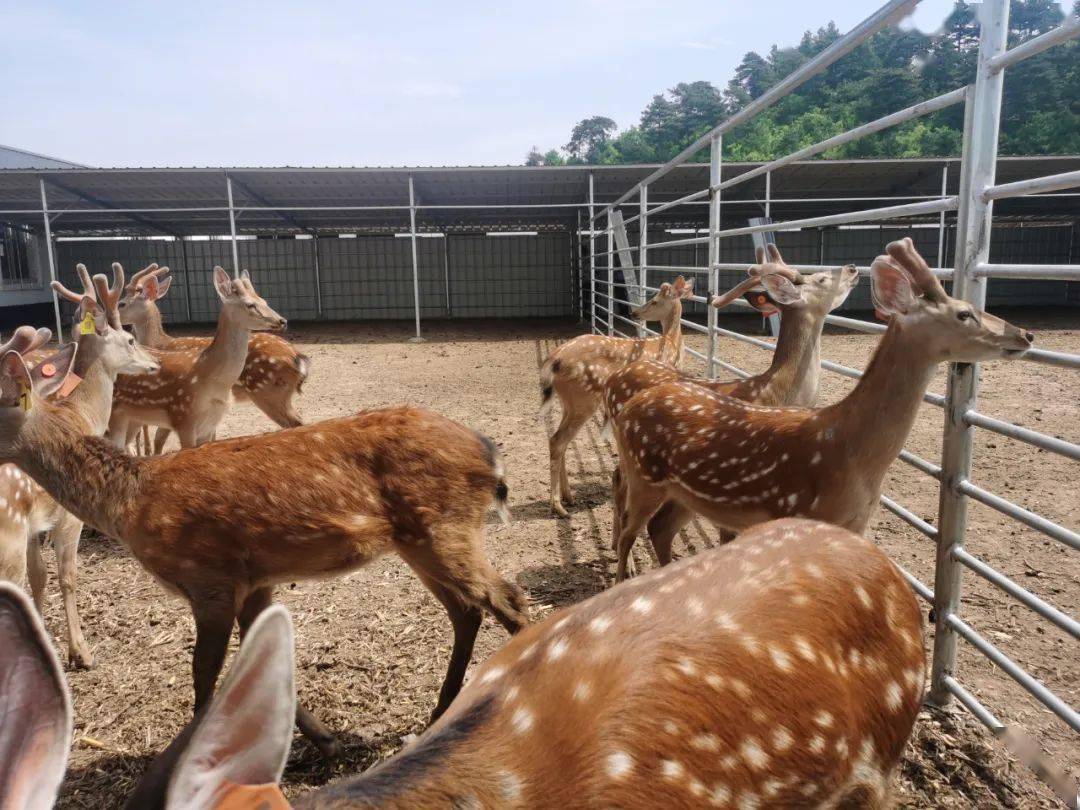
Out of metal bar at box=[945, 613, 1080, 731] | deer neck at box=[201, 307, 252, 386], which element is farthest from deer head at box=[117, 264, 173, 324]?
metal bar at box=[945, 613, 1080, 731]

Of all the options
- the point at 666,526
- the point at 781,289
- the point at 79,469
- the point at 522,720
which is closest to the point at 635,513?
the point at 666,526

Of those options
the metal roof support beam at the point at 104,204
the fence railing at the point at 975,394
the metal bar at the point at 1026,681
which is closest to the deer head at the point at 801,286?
the fence railing at the point at 975,394

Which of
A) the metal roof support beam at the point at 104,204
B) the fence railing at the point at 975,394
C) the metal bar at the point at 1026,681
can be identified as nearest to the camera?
the metal bar at the point at 1026,681

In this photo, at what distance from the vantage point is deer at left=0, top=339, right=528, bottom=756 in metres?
2.88

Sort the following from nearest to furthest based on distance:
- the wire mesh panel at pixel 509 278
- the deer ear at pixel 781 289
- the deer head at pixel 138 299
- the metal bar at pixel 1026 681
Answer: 1. the metal bar at pixel 1026 681
2. the deer ear at pixel 781 289
3. the deer head at pixel 138 299
4. the wire mesh panel at pixel 509 278

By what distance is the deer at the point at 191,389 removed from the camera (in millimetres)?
5840

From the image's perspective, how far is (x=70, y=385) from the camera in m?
4.42

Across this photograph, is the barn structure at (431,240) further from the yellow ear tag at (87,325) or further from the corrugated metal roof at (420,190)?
the yellow ear tag at (87,325)

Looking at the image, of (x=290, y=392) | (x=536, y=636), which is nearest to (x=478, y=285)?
(x=290, y=392)

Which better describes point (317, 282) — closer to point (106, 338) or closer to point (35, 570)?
point (106, 338)

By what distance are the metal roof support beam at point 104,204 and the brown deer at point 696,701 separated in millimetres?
15141

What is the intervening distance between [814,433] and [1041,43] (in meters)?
1.57

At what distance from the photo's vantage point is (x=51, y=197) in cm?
1692

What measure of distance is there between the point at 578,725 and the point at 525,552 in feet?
11.0
